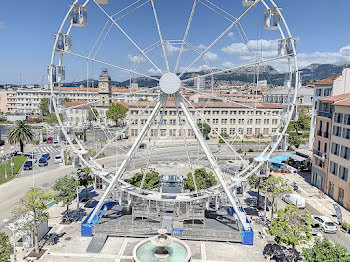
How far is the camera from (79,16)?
29.7 m

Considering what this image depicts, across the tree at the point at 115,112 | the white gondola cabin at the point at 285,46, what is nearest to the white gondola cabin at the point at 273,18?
the white gondola cabin at the point at 285,46

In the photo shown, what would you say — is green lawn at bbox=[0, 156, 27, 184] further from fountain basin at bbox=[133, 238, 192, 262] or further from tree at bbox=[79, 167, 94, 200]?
fountain basin at bbox=[133, 238, 192, 262]

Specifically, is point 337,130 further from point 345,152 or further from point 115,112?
point 115,112

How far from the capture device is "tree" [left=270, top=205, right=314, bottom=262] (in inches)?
942

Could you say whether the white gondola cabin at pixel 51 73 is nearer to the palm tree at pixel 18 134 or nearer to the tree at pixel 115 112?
the palm tree at pixel 18 134

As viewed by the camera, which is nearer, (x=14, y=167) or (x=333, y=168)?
(x=333, y=168)

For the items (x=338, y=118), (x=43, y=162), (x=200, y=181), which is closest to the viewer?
(x=200, y=181)

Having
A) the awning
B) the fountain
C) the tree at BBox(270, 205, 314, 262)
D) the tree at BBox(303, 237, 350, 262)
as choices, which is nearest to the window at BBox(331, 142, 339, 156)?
the awning

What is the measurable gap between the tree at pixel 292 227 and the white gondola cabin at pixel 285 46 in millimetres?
14300

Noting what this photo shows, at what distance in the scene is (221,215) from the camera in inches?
1357

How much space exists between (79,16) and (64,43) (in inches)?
119

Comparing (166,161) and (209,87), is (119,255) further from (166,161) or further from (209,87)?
(166,161)

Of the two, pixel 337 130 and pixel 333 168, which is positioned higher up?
pixel 337 130

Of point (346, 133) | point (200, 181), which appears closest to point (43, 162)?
point (200, 181)
